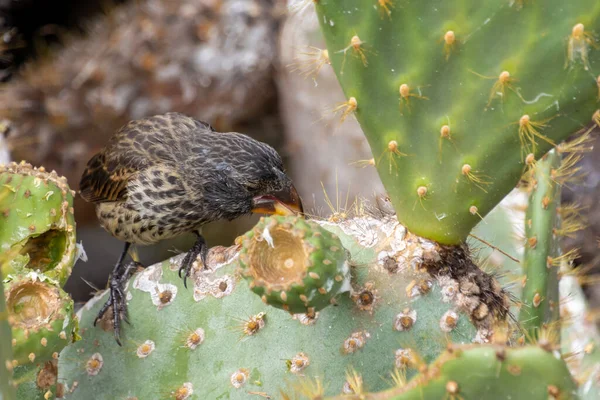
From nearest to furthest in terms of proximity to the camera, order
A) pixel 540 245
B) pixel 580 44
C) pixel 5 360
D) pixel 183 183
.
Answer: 1. pixel 5 360
2. pixel 580 44
3. pixel 540 245
4. pixel 183 183

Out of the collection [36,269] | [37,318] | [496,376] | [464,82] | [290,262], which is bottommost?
[36,269]

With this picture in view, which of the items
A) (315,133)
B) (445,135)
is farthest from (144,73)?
(445,135)

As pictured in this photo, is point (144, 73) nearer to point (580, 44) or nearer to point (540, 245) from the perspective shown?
point (540, 245)

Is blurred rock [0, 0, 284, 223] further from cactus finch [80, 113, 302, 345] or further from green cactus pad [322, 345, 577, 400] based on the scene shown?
green cactus pad [322, 345, 577, 400]

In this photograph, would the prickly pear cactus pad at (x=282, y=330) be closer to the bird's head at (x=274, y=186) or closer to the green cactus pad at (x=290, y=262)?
the green cactus pad at (x=290, y=262)

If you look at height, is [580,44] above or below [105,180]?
above

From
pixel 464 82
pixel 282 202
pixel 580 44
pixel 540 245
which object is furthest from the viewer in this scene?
pixel 282 202
